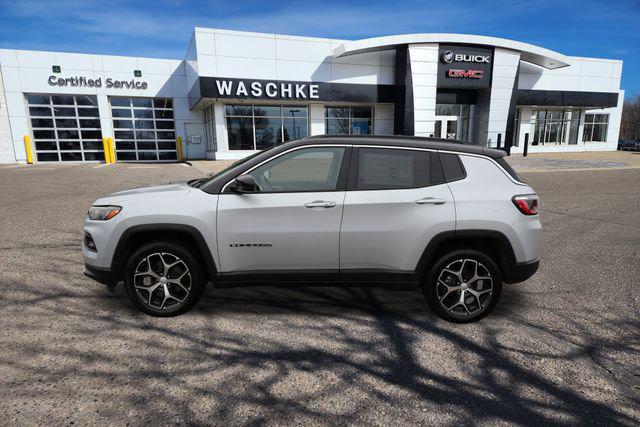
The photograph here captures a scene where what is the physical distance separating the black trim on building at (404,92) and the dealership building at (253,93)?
7 cm

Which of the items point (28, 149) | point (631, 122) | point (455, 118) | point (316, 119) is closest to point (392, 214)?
point (316, 119)

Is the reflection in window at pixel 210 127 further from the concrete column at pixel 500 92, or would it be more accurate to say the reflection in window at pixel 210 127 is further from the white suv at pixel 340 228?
the white suv at pixel 340 228

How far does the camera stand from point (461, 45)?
974 inches

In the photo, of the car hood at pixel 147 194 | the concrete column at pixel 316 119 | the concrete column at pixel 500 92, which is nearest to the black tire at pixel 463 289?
the car hood at pixel 147 194

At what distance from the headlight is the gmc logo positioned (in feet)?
83.8

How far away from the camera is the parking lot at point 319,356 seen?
2338mm

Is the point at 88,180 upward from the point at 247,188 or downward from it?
downward

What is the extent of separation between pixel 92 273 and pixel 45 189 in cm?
1148

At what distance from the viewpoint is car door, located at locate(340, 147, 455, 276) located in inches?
129

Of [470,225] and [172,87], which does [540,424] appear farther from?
[172,87]

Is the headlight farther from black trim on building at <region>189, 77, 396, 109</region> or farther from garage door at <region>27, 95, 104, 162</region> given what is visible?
garage door at <region>27, 95, 104, 162</region>

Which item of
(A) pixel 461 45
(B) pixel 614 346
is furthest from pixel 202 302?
(A) pixel 461 45

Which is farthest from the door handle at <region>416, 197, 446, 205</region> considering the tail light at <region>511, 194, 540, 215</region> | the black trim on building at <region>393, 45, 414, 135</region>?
the black trim on building at <region>393, 45, 414, 135</region>

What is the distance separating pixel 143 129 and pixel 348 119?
14799 mm
